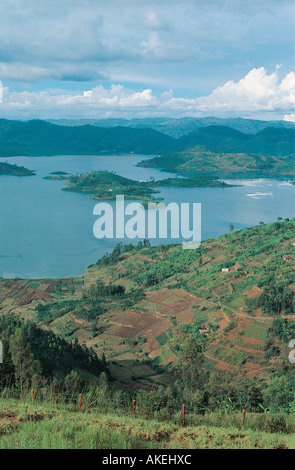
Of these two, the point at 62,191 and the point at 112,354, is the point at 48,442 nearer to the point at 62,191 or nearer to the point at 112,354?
the point at 112,354

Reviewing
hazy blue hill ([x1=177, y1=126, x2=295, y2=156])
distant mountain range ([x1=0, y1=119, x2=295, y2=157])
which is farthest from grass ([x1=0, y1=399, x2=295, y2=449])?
distant mountain range ([x1=0, y1=119, x2=295, y2=157])

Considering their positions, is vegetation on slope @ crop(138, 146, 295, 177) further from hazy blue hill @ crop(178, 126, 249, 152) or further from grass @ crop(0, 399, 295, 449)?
grass @ crop(0, 399, 295, 449)

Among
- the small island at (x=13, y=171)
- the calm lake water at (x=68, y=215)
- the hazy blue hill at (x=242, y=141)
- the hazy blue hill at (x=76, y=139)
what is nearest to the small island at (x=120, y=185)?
the calm lake water at (x=68, y=215)

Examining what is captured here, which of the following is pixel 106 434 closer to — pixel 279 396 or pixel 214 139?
pixel 279 396

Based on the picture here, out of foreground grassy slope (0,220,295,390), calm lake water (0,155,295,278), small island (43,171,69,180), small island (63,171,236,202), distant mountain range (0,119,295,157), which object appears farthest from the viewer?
distant mountain range (0,119,295,157)

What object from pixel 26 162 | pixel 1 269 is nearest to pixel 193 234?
pixel 1 269
